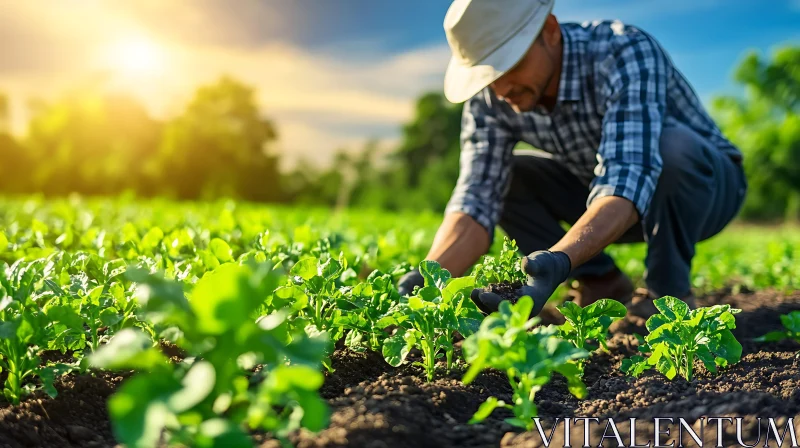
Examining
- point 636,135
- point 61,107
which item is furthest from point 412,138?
point 636,135

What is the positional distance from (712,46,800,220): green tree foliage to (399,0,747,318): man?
108 ft

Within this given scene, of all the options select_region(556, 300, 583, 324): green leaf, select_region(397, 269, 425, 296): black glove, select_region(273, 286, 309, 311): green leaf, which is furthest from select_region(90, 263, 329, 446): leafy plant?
select_region(397, 269, 425, 296): black glove

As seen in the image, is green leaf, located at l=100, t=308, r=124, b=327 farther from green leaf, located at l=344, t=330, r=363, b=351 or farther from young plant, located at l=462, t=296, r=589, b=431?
young plant, located at l=462, t=296, r=589, b=431

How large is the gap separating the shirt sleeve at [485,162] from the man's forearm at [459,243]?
0.24ft

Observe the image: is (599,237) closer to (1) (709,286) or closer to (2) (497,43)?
(2) (497,43)

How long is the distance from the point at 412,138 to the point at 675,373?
43301 mm

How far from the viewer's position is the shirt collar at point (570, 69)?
3600 mm

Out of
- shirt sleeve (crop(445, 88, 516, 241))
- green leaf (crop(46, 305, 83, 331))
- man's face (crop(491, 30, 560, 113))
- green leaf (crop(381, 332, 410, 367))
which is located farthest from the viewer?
shirt sleeve (crop(445, 88, 516, 241))

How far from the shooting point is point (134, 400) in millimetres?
1219

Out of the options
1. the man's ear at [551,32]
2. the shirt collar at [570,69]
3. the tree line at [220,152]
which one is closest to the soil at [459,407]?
the shirt collar at [570,69]

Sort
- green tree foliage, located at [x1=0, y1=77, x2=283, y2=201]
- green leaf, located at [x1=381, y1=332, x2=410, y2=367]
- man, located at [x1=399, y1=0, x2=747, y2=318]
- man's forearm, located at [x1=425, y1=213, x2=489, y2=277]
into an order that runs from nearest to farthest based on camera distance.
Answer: green leaf, located at [x1=381, y1=332, x2=410, y2=367]
man, located at [x1=399, y1=0, x2=747, y2=318]
man's forearm, located at [x1=425, y1=213, x2=489, y2=277]
green tree foliage, located at [x1=0, y1=77, x2=283, y2=201]

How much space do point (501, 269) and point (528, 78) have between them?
4.20 ft

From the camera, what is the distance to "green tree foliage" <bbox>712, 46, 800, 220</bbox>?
33.4 meters

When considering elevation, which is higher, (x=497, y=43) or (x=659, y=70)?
(x=497, y=43)
